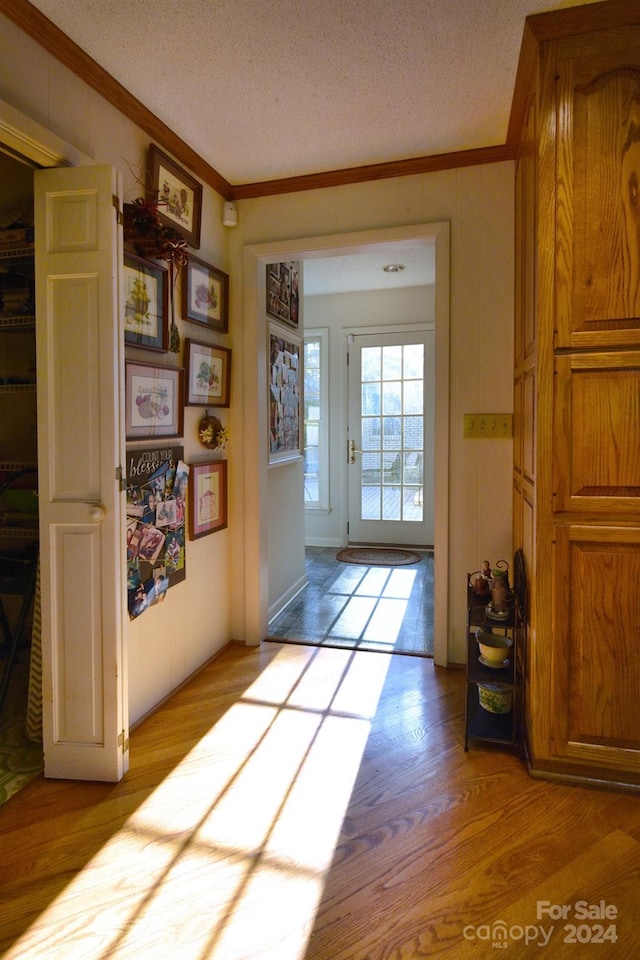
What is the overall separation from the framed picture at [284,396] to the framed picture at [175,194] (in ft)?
2.69

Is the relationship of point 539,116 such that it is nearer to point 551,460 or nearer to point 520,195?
point 520,195

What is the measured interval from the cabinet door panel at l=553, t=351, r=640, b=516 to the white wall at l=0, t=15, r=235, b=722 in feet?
5.22

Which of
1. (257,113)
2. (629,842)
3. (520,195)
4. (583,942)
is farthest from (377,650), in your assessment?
(257,113)

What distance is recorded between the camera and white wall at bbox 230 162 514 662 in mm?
2566

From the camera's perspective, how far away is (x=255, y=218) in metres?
2.92

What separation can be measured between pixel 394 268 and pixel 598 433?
133 inches

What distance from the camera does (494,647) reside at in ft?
6.93

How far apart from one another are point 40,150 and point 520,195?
181 centimetres

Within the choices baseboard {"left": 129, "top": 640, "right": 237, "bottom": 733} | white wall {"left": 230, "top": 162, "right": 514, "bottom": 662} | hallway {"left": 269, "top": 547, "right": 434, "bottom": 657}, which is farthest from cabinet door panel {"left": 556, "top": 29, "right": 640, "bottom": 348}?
baseboard {"left": 129, "top": 640, "right": 237, "bottom": 733}

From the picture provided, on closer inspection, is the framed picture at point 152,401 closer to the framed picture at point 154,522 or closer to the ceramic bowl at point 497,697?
the framed picture at point 154,522

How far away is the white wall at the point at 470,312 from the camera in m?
2.57

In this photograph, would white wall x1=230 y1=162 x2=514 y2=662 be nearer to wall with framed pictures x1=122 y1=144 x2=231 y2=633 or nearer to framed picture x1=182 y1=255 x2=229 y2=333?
framed picture x1=182 y1=255 x2=229 y2=333

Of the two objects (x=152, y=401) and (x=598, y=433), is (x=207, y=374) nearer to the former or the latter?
(x=152, y=401)

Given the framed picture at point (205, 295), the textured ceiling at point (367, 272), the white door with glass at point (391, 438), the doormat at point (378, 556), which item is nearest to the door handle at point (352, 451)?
the white door with glass at point (391, 438)
